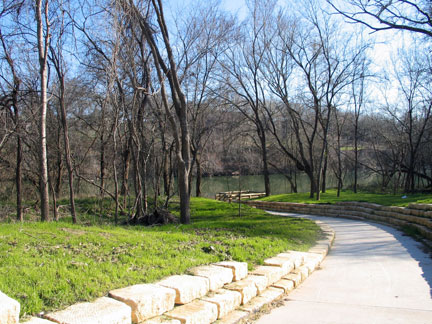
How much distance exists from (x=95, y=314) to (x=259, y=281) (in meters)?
2.42

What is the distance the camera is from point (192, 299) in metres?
3.77

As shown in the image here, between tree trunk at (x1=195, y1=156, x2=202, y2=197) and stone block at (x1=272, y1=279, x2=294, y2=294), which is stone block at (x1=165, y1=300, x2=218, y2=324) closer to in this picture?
stone block at (x1=272, y1=279, x2=294, y2=294)

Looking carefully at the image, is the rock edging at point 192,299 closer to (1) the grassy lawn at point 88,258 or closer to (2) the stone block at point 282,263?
(2) the stone block at point 282,263

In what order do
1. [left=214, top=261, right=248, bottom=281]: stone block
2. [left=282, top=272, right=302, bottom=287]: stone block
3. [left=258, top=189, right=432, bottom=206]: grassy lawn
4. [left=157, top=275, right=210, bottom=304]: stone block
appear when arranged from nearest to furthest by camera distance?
[left=157, top=275, right=210, bottom=304]: stone block < [left=214, top=261, right=248, bottom=281]: stone block < [left=282, top=272, right=302, bottom=287]: stone block < [left=258, top=189, right=432, bottom=206]: grassy lawn

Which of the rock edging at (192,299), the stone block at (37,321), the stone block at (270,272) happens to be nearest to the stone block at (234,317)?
the rock edging at (192,299)

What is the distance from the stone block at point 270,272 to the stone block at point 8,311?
3.13 metres

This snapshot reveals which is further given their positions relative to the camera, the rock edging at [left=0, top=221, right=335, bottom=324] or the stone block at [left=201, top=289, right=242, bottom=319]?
the stone block at [left=201, top=289, right=242, bottom=319]

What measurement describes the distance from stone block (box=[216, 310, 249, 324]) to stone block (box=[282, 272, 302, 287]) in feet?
5.18

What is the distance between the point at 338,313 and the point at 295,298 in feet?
2.42

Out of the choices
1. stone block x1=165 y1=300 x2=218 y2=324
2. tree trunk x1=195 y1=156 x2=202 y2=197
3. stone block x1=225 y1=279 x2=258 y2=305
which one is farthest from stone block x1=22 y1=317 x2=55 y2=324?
tree trunk x1=195 y1=156 x2=202 y2=197

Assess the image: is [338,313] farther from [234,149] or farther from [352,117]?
[352,117]

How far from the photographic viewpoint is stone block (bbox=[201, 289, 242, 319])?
3809mm

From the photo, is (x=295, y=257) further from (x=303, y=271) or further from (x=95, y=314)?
(x=95, y=314)

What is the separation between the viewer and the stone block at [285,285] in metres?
5.05
